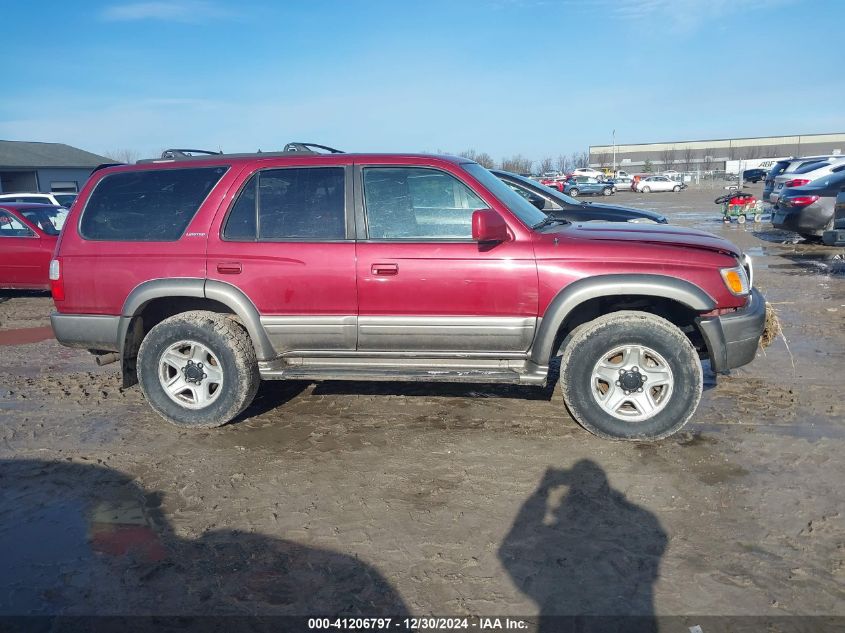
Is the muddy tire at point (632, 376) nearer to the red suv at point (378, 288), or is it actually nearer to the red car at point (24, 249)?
the red suv at point (378, 288)

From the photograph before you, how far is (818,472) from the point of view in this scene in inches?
155

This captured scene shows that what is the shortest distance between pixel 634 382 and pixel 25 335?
743cm

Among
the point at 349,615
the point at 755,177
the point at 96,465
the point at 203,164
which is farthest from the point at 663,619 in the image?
the point at 755,177

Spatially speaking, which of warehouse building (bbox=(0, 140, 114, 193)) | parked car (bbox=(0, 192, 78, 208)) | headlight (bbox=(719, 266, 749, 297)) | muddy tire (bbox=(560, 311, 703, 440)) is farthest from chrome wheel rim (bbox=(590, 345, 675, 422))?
warehouse building (bbox=(0, 140, 114, 193))

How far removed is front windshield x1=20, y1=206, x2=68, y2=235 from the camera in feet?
33.5

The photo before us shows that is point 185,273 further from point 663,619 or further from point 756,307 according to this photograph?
point 756,307

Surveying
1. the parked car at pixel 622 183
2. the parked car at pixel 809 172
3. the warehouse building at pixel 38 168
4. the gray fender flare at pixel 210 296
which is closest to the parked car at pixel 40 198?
the gray fender flare at pixel 210 296

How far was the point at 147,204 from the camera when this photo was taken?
4.92 meters

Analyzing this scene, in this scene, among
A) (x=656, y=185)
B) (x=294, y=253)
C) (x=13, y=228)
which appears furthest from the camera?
(x=656, y=185)

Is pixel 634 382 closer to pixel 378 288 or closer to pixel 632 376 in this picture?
pixel 632 376

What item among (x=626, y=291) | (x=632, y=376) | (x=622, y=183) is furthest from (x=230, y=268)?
(x=622, y=183)

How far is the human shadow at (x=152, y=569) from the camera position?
285 cm

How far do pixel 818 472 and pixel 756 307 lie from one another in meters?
1.15

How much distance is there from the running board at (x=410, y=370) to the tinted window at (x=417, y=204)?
0.89 meters
